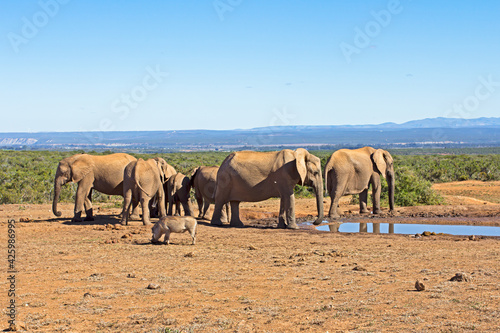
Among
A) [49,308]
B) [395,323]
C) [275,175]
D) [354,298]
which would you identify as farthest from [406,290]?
[275,175]

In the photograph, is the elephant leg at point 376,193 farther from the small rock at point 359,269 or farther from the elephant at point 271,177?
the small rock at point 359,269

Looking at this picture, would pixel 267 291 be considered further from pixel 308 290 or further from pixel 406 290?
pixel 406 290

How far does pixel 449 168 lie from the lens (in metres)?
47.5

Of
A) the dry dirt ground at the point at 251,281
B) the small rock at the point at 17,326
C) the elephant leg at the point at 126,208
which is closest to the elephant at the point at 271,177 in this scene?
the dry dirt ground at the point at 251,281

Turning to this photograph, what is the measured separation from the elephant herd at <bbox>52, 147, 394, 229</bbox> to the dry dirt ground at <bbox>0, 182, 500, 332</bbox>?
143 cm

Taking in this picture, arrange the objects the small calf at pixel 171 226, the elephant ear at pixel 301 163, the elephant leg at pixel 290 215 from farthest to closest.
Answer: the elephant leg at pixel 290 215
the elephant ear at pixel 301 163
the small calf at pixel 171 226

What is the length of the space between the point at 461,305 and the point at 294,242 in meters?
7.21

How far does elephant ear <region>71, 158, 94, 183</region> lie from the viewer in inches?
782

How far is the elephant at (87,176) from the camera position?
19859 millimetres

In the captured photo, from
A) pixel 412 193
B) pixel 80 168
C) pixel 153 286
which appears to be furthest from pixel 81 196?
pixel 412 193

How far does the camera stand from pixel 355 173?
22.2 meters

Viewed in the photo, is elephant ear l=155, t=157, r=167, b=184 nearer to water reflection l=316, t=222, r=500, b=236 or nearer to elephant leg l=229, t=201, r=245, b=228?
elephant leg l=229, t=201, r=245, b=228

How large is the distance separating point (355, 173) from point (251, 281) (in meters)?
11.8

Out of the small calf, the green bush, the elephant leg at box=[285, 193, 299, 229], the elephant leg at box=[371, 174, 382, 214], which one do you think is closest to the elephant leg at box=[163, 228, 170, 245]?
the small calf
